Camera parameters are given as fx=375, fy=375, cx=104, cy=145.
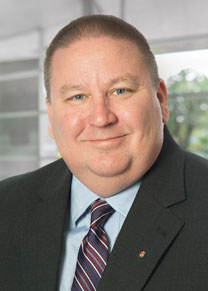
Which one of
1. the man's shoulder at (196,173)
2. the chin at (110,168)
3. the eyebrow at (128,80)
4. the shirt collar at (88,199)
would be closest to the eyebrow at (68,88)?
the eyebrow at (128,80)

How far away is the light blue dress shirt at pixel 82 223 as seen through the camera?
4.16 ft

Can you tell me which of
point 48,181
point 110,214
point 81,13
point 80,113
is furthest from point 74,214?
point 81,13

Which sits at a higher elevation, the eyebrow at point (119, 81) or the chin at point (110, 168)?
the eyebrow at point (119, 81)

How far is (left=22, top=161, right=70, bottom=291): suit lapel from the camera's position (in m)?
1.27

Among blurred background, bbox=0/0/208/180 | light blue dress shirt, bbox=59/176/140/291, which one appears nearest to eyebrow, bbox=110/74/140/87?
light blue dress shirt, bbox=59/176/140/291

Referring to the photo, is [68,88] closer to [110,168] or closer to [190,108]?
[110,168]

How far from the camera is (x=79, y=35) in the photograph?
1223mm

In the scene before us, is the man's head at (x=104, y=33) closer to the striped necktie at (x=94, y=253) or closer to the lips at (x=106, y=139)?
Answer: the lips at (x=106, y=139)

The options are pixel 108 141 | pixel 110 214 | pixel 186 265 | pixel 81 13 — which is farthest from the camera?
pixel 81 13

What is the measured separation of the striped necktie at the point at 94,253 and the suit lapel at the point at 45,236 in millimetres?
82

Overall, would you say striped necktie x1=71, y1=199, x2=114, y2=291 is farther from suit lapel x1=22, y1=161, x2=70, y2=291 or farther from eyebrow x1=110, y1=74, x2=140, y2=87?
eyebrow x1=110, y1=74, x2=140, y2=87

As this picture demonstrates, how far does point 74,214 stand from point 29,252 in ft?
0.69

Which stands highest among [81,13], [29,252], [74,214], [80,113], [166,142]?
[80,113]

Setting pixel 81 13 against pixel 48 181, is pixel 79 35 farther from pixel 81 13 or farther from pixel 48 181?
pixel 81 13
